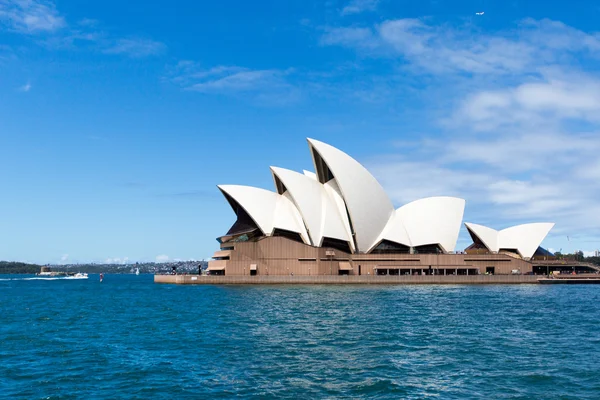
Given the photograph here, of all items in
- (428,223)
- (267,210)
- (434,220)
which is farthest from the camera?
(434,220)

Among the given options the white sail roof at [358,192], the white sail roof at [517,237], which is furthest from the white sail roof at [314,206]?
the white sail roof at [517,237]

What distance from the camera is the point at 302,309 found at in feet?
121

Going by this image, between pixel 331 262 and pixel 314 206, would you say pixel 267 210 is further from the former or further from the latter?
pixel 331 262

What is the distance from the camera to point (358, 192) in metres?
71.6

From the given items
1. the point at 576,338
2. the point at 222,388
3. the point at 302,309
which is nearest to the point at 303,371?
the point at 222,388

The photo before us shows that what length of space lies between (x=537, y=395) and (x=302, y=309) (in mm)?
22524

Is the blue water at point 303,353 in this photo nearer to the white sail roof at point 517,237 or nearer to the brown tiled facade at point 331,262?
the brown tiled facade at point 331,262

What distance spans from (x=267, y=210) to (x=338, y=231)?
32.4 feet

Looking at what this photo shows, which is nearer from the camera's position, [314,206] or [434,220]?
[314,206]

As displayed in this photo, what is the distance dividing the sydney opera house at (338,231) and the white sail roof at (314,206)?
0.13 m

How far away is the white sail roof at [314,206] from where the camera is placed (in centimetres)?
7000

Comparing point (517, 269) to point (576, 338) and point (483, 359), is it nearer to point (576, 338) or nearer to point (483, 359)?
point (576, 338)

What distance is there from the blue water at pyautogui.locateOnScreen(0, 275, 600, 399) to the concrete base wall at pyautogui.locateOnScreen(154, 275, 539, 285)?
30.3 m

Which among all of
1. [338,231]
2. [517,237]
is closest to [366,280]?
[338,231]
